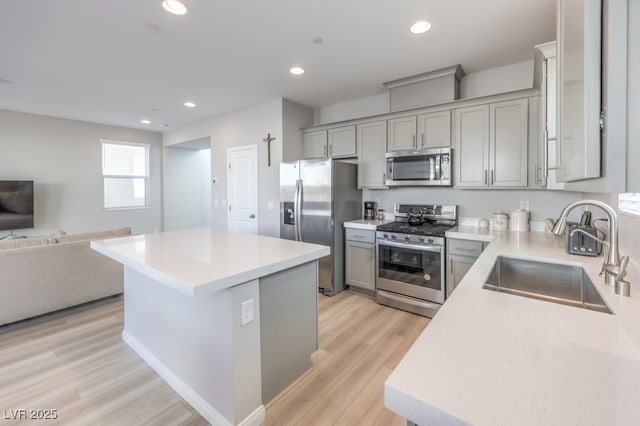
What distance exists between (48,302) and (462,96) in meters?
5.21

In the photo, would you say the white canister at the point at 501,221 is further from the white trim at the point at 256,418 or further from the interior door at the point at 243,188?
the interior door at the point at 243,188

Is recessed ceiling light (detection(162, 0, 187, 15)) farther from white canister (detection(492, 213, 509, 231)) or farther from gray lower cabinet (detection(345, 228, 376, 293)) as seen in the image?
white canister (detection(492, 213, 509, 231))

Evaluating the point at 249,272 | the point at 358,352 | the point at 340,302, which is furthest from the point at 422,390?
the point at 340,302

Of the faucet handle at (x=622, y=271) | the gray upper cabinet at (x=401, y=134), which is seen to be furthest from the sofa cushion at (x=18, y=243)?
the faucet handle at (x=622, y=271)

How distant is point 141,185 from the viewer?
6.55 m

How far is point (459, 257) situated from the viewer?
2883 mm

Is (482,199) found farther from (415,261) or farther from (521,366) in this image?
(521,366)

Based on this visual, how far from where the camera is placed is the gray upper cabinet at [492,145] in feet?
9.36

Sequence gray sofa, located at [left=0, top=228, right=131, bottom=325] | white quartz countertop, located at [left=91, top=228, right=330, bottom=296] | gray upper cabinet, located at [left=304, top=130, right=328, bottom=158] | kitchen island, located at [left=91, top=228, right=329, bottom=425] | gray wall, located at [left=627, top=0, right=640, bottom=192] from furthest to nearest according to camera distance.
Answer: gray upper cabinet, located at [left=304, top=130, right=328, bottom=158] < gray sofa, located at [left=0, top=228, right=131, bottom=325] < kitchen island, located at [left=91, top=228, right=329, bottom=425] < white quartz countertop, located at [left=91, top=228, right=330, bottom=296] < gray wall, located at [left=627, top=0, right=640, bottom=192]

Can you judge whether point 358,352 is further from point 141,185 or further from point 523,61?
point 141,185

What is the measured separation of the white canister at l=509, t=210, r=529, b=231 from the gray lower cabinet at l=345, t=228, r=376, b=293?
1.49m

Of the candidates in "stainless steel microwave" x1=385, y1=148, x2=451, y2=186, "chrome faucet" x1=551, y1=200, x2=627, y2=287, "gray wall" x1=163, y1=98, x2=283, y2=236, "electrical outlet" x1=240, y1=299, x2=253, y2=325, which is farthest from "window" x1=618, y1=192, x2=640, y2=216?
"gray wall" x1=163, y1=98, x2=283, y2=236

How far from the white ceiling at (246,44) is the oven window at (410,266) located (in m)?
2.09

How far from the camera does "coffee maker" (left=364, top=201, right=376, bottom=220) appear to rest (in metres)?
4.13
